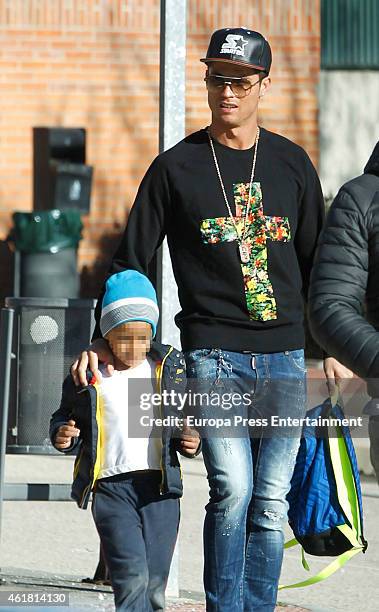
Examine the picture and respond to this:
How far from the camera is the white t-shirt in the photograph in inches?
165

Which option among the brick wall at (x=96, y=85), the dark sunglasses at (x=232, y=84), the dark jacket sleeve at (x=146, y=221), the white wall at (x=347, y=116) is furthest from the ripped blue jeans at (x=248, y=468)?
the white wall at (x=347, y=116)

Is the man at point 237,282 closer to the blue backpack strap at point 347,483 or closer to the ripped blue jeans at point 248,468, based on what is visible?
the ripped blue jeans at point 248,468

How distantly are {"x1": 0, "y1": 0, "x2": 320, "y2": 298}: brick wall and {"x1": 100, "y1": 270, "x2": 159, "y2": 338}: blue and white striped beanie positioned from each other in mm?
9901

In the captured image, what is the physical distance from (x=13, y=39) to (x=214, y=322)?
10.7 meters

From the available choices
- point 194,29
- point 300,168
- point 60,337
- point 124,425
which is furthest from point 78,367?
point 194,29

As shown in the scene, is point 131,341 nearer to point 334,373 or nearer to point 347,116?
point 334,373

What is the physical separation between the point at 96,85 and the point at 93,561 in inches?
344

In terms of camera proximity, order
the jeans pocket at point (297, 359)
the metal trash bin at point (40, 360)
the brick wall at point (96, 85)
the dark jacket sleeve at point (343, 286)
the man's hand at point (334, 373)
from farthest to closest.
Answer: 1. the brick wall at point (96, 85)
2. the metal trash bin at point (40, 360)
3. the jeans pocket at point (297, 359)
4. the man's hand at point (334, 373)
5. the dark jacket sleeve at point (343, 286)

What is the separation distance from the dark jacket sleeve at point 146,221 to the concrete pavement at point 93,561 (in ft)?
4.96

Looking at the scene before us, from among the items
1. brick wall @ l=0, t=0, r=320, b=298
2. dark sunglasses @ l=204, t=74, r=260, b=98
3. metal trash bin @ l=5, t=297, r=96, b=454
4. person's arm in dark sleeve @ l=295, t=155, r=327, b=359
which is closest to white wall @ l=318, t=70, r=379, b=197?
brick wall @ l=0, t=0, r=320, b=298

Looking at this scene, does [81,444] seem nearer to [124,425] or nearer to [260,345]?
[124,425]

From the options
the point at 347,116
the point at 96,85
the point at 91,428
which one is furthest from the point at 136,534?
the point at 347,116

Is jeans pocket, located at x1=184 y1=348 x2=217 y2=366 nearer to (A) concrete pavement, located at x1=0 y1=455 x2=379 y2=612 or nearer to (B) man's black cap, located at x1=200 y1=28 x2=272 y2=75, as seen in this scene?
(B) man's black cap, located at x1=200 y1=28 x2=272 y2=75

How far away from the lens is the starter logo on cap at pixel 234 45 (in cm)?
446
